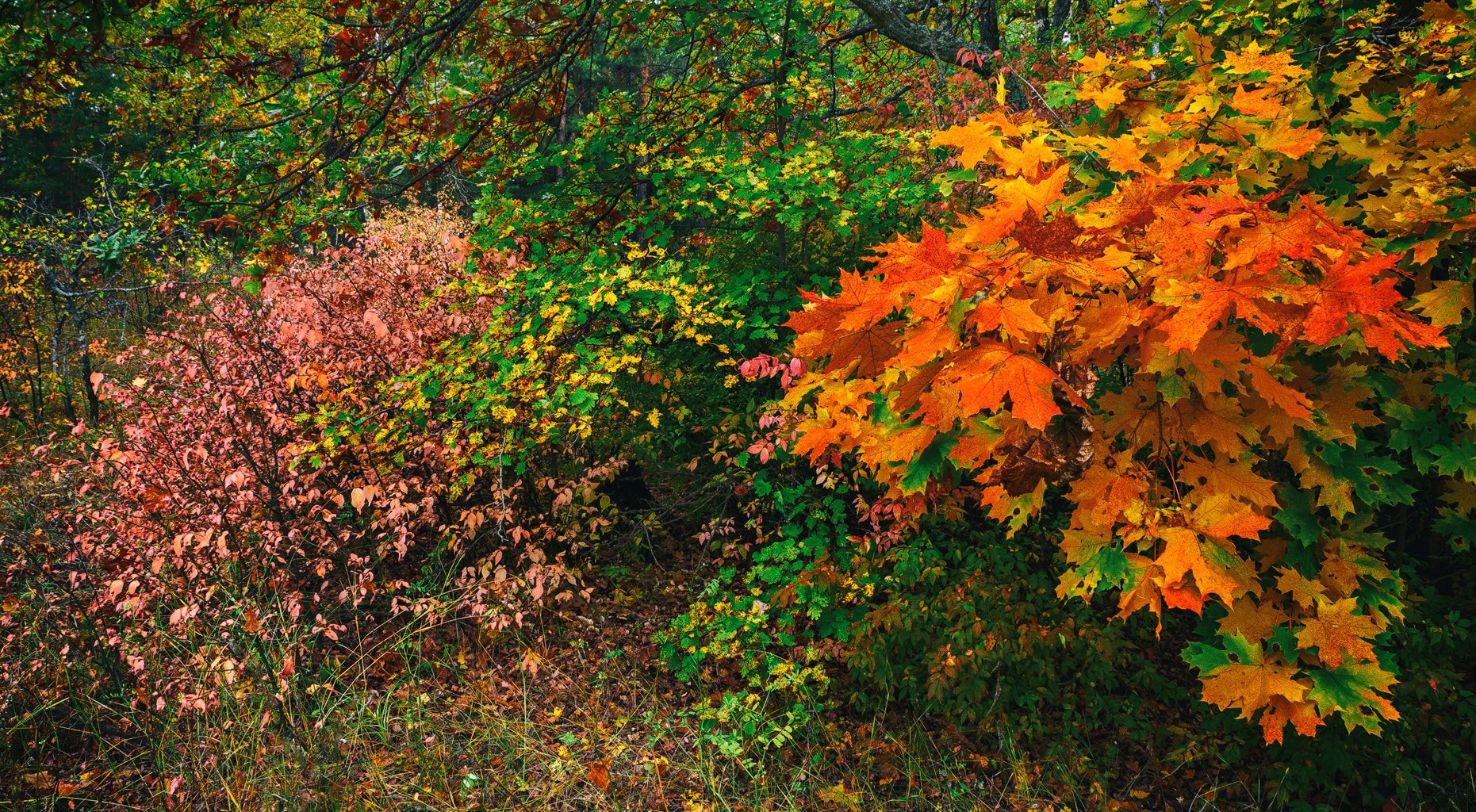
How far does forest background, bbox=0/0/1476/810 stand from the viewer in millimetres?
1774

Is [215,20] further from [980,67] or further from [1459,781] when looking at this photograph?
[1459,781]

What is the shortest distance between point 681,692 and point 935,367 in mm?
3541

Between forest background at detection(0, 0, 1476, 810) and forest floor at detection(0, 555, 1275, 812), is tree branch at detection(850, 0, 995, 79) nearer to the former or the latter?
forest background at detection(0, 0, 1476, 810)

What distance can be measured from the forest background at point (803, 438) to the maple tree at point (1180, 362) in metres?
0.01

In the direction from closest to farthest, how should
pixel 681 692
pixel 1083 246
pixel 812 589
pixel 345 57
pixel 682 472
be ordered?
pixel 1083 246, pixel 345 57, pixel 812 589, pixel 681 692, pixel 682 472

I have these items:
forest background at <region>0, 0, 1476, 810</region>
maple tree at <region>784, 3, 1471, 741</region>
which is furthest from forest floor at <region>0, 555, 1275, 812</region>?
maple tree at <region>784, 3, 1471, 741</region>

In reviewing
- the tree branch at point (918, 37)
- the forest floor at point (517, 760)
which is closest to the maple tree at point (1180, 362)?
the forest floor at point (517, 760)

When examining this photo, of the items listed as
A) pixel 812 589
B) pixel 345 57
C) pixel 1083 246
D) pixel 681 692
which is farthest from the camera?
pixel 681 692

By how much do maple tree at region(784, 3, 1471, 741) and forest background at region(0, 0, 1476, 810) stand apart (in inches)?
0.6

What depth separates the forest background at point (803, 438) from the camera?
5.82ft

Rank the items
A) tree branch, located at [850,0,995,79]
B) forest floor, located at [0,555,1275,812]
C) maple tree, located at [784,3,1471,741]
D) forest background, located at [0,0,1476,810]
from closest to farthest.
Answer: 1. maple tree, located at [784,3,1471,741]
2. forest background, located at [0,0,1476,810]
3. forest floor, located at [0,555,1275,812]
4. tree branch, located at [850,0,995,79]

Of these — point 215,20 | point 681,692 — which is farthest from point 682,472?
point 215,20

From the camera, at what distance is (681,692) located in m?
4.50

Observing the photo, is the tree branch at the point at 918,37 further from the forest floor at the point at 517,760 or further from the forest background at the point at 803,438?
the forest floor at the point at 517,760
